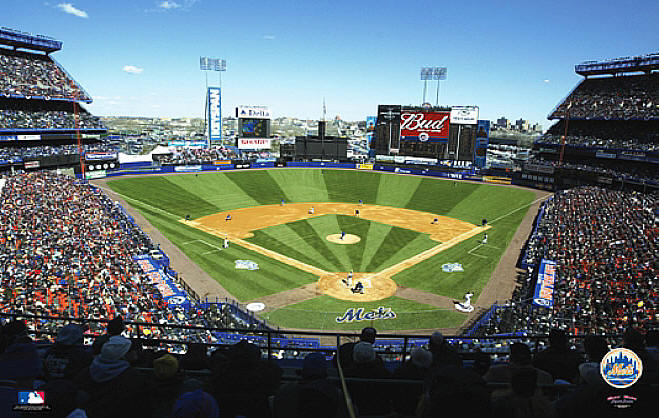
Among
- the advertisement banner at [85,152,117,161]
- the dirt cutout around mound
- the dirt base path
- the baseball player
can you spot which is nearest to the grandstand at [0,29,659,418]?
the advertisement banner at [85,152,117,161]

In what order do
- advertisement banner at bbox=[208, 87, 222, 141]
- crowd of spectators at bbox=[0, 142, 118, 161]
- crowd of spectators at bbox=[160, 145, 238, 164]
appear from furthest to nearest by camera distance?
advertisement banner at bbox=[208, 87, 222, 141], crowd of spectators at bbox=[160, 145, 238, 164], crowd of spectators at bbox=[0, 142, 118, 161]

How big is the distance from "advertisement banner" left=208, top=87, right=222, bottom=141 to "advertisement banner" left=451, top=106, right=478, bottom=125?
41.7m

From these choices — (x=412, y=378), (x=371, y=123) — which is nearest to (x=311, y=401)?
(x=412, y=378)

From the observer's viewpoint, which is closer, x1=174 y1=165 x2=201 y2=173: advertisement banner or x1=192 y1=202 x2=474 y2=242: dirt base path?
x1=192 y1=202 x2=474 y2=242: dirt base path

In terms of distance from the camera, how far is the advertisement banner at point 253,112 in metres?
72.4

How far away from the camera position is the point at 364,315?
23.5 m

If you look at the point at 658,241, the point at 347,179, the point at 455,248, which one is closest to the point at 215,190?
the point at 347,179

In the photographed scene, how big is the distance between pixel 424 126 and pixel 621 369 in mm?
65073

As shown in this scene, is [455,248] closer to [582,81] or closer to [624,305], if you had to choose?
[624,305]

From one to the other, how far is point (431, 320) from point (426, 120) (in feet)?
159

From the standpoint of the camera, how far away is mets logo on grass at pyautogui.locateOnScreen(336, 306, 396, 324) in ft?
75.6

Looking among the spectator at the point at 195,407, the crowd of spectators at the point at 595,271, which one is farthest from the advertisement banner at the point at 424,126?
the spectator at the point at 195,407

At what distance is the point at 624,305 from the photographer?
61.8 ft

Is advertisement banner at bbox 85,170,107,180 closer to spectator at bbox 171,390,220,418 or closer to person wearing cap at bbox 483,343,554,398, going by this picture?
spectator at bbox 171,390,220,418
